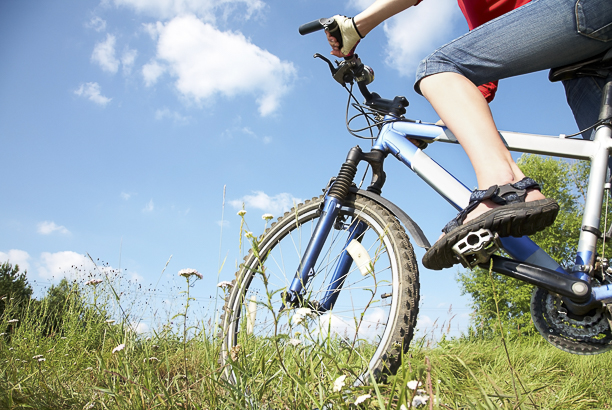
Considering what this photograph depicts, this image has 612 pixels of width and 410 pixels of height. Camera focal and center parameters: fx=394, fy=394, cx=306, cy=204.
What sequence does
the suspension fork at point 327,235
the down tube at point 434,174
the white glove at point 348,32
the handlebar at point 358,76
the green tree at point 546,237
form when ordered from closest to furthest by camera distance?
1. the down tube at point 434,174
2. the white glove at point 348,32
3. the suspension fork at point 327,235
4. the handlebar at point 358,76
5. the green tree at point 546,237

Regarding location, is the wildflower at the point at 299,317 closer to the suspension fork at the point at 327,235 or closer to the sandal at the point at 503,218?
the sandal at the point at 503,218

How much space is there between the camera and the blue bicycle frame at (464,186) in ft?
5.76

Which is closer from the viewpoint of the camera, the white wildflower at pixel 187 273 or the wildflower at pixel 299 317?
the wildflower at pixel 299 317

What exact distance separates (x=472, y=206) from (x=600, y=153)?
2.54ft

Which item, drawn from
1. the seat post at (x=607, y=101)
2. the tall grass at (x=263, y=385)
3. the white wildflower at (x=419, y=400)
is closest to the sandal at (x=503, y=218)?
the tall grass at (x=263, y=385)

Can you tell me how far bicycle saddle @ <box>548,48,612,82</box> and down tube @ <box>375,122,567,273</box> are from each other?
0.64m

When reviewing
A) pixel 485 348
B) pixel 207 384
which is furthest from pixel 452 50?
pixel 485 348

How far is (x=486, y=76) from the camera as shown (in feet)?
6.04

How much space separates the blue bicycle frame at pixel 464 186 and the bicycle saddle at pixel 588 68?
285mm

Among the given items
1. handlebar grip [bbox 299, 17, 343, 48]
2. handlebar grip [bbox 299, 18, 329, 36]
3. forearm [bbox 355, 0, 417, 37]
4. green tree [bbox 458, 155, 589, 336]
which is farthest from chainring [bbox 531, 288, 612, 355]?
green tree [bbox 458, 155, 589, 336]

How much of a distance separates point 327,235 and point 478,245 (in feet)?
2.99

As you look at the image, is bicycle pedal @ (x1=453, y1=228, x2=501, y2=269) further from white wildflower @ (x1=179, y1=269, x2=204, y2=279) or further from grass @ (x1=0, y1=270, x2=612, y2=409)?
white wildflower @ (x1=179, y1=269, x2=204, y2=279)

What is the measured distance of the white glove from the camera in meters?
2.09

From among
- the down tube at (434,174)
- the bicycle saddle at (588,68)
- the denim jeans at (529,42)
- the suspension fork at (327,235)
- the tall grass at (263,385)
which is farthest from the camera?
the suspension fork at (327,235)
